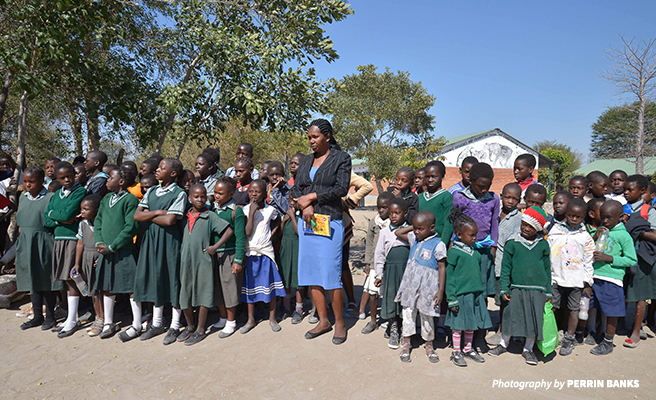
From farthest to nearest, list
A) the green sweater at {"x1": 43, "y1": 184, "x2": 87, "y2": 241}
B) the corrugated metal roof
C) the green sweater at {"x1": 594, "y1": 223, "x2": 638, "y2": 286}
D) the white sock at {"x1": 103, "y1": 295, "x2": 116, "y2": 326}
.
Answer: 1. the corrugated metal roof
2. the green sweater at {"x1": 43, "y1": 184, "x2": 87, "y2": 241}
3. the white sock at {"x1": 103, "y1": 295, "x2": 116, "y2": 326}
4. the green sweater at {"x1": 594, "y1": 223, "x2": 638, "y2": 286}

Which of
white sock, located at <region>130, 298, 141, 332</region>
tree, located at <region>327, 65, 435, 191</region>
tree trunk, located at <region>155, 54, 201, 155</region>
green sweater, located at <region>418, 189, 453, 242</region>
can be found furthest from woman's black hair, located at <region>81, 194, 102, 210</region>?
tree, located at <region>327, 65, 435, 191</region>

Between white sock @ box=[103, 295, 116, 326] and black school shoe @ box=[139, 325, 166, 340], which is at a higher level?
white sock @ box=[103, 295, 116, 326]

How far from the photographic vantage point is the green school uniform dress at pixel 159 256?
12.7 ft

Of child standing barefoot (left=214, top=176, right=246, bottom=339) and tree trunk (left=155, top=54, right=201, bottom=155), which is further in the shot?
tree trunk (left=155, top=54, right=201, bottom=155)

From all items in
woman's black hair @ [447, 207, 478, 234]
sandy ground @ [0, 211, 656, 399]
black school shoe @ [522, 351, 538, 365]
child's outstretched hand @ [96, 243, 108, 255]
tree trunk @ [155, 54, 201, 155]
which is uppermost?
tree trunk @ [155, 54, 201, 155]

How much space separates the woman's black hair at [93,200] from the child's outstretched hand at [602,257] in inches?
200

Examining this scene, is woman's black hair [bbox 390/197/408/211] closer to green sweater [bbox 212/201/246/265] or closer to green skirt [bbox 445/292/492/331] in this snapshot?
green skirt [bbox 445/292/492/331]

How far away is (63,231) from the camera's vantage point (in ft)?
13.9

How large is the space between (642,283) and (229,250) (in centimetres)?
422

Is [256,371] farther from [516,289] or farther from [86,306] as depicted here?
[86,306]

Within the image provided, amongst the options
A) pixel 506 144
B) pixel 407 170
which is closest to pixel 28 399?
pixel 407 170

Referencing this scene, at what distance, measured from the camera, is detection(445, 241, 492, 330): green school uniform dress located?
11.1 feet

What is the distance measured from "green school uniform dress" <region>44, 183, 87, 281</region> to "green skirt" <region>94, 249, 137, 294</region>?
1.71 ft

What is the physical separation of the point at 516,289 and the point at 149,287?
3547 millimetres
